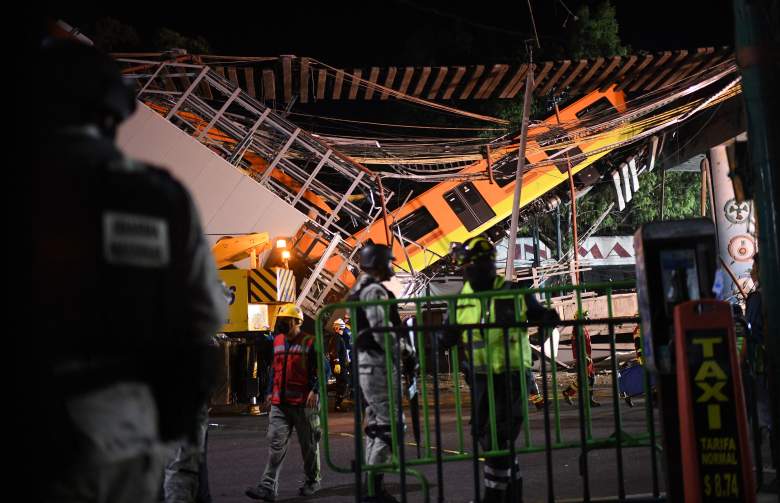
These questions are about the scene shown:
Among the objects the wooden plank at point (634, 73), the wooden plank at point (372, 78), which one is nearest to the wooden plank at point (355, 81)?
the wooden plank at point (372, 78)

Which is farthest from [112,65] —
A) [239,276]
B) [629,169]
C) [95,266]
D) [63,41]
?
[629,169]

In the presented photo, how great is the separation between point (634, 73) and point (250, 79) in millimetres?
8703

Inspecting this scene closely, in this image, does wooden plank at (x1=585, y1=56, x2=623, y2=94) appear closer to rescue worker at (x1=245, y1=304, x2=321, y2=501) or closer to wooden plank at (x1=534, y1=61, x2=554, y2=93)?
wooden plank at (x1=534, y1=61, x2=554, y2=93)

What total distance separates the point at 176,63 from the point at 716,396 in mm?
14105

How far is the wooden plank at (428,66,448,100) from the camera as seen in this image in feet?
57.2

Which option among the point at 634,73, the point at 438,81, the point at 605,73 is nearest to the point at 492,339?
the point at 438,81

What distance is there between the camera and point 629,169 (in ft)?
76.7

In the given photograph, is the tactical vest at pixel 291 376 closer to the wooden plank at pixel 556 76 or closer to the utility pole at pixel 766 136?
the utility pole at pixel 766 136

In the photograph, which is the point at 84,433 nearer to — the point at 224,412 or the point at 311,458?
the point at 311,458

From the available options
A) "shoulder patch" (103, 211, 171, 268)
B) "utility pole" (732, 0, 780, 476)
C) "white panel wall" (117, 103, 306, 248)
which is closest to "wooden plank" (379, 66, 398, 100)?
"white panel wall" (117, 103, 306, 248)

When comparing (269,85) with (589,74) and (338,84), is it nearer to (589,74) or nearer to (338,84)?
(338,84)

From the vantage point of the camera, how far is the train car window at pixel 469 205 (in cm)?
2000

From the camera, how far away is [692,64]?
18766 mm

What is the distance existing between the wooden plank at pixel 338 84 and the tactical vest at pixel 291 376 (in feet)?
32.5
